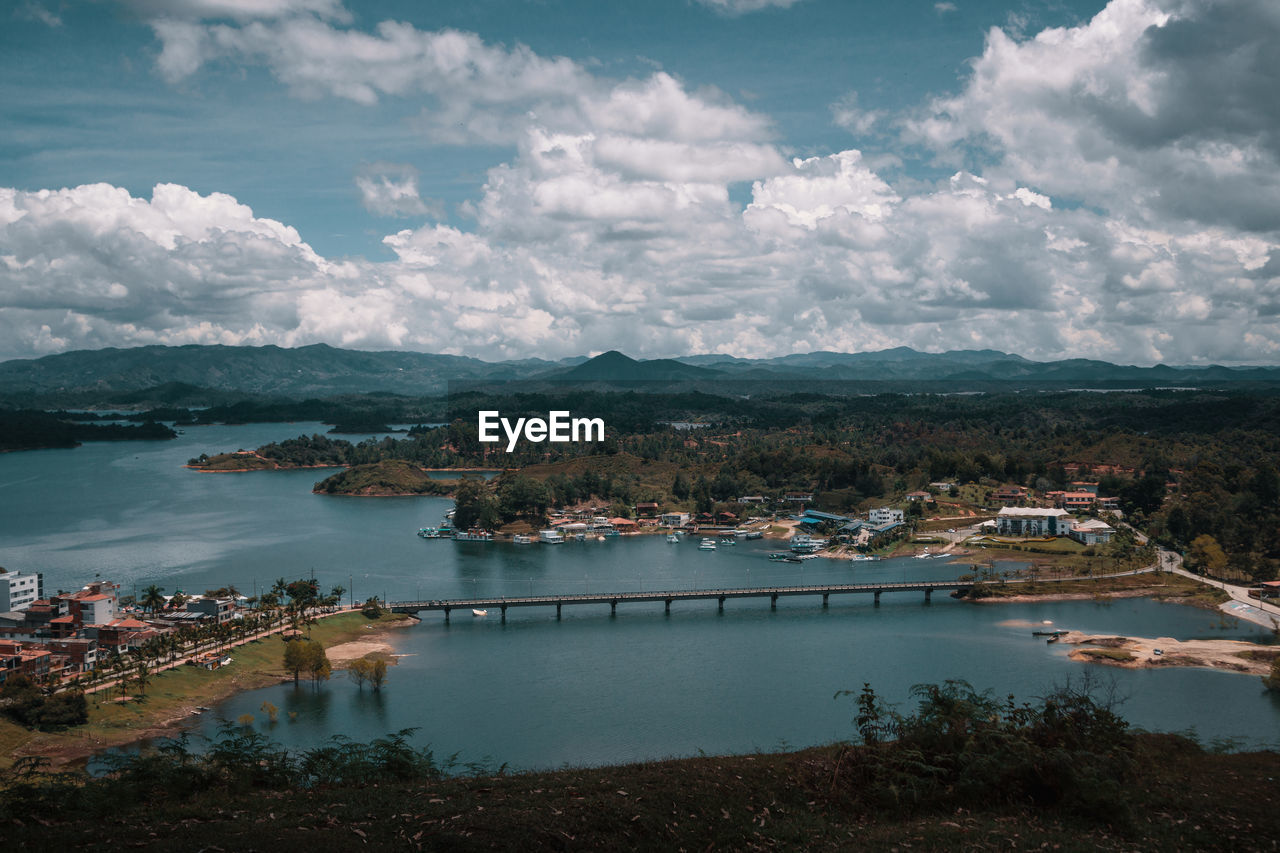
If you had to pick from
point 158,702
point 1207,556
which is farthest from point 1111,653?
point 158,702

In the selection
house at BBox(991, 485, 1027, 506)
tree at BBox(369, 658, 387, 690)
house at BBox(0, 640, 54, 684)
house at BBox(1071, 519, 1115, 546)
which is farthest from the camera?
house at BBox(991, 485, 1027, 506)

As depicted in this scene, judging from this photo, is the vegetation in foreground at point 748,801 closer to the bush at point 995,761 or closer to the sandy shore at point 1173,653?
the bush at point 995,761

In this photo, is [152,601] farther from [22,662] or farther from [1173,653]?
[1173,653]

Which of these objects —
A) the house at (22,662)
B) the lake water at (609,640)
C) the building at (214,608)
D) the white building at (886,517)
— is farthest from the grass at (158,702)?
the white building at (886,517)

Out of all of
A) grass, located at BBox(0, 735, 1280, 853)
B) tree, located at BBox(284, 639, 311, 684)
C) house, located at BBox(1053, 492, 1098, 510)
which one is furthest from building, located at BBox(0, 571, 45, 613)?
house, located at BBox(1053, 492, 1098, 510)

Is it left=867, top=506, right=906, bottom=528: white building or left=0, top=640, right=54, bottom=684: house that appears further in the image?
left=867, top=506, right=906, bottom=528: white building

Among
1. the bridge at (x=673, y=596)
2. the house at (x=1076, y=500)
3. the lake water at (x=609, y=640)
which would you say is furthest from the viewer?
the house at (x=1076, y=500)

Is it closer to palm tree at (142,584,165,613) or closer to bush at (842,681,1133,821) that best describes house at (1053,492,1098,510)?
palm tree at (142,584,165,613)
